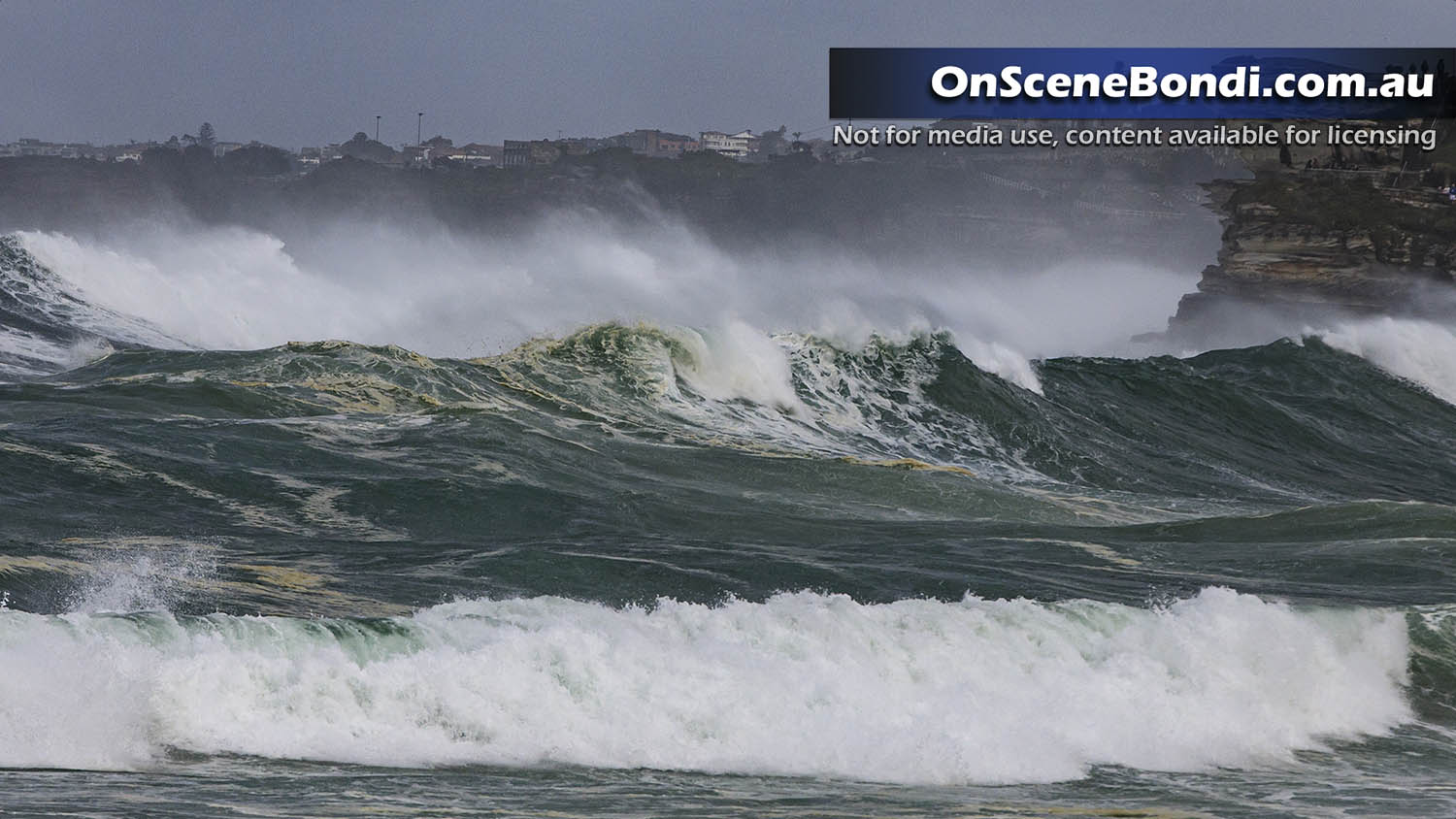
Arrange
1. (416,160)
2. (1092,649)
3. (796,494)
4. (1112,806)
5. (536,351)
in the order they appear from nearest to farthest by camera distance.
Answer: (1112,806)
(1092,649)
(796,494)
(536,351)
(416,160)

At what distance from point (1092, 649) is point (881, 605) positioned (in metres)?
1.25

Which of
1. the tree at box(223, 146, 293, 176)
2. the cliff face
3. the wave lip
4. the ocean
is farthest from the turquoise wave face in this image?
the tree at box(223, 146, 293, 176)

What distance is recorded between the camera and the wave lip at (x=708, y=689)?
7316 millimetres

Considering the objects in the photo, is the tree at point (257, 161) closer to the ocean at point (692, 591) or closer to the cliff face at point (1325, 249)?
the cliff face at point (1325, 249)

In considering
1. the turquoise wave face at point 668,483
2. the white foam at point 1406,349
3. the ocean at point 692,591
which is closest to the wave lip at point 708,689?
the ocean at point 692,591

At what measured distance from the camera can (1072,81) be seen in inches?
1261

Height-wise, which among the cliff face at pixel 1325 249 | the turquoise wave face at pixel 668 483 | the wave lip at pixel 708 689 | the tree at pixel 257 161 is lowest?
the wave lip at pixel 708 689

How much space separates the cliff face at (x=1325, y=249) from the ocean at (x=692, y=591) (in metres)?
28.8

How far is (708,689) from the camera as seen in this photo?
831cm

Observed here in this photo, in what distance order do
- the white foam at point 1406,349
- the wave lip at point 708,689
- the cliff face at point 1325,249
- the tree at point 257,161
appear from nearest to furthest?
the wave lip at point 708,689, the white foam at point 1406,349, the cliff face at point 1325,249, the tree at point 257,161

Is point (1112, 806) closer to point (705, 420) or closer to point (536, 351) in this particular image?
point (705, 420)

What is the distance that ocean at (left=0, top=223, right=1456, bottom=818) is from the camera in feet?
24.0

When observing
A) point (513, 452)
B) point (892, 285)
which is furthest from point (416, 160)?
point (513, 452)

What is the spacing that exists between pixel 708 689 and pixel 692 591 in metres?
2.67
